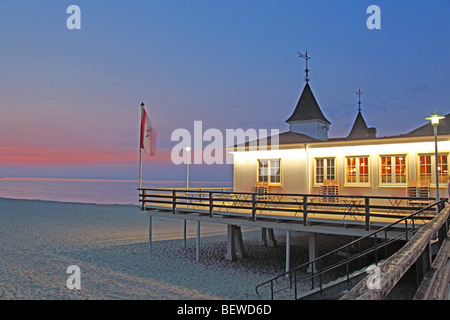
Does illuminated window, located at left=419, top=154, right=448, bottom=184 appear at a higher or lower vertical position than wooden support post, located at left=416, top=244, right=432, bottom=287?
higher

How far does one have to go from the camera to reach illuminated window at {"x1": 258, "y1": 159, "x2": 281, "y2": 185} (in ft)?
53.8

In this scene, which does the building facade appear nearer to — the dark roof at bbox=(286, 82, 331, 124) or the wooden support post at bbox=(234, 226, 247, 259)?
the wooden support post at bbox=(234, 226, 247, 259)

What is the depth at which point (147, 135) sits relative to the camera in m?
16.9

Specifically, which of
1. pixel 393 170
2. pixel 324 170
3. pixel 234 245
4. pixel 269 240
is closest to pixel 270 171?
pixel 324 170

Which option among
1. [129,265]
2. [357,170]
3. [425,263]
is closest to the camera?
[425,263]

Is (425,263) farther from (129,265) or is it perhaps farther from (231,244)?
(129,265)

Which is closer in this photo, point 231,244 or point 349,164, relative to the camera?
point 349,164

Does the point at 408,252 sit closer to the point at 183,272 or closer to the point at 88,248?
the point at 183,272

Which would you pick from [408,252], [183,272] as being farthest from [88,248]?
[408,252]

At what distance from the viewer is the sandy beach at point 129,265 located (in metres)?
11.0

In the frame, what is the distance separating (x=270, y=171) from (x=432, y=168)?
6.50m

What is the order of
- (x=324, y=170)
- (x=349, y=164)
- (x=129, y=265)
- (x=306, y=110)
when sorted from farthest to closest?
(x=306, y=110) < (x=324, y=170) < (x=349, y=164) < (x=129, y=265)

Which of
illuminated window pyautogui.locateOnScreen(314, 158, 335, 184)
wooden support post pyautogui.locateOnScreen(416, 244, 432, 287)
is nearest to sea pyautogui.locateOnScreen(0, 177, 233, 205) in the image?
illuminated window pyautogui.locateOnScreen(314, 158, 335, 184)

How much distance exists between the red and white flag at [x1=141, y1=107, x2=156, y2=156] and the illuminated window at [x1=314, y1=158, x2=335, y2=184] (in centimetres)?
736
